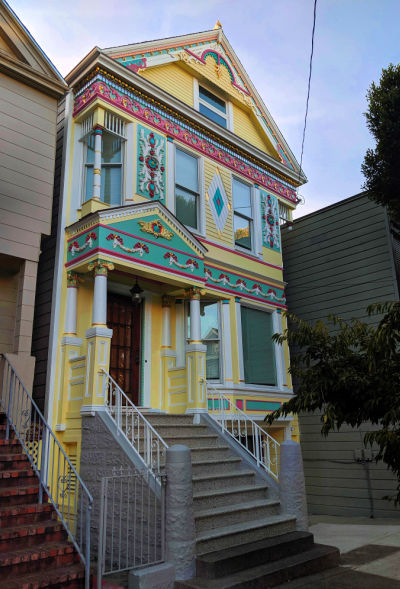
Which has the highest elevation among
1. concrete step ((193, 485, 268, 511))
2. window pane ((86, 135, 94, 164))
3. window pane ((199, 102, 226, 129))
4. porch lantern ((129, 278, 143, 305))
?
window pane ((199, 102, 226, 129))

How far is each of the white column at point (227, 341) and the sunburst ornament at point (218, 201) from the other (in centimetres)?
A: 186

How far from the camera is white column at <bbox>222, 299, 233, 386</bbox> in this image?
10.5 metres

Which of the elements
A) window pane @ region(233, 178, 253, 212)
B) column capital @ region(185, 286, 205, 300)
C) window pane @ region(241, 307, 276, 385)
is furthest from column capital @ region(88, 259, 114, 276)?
window pane @ region(233, 178, 253, 212)

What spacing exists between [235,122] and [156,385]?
745cm

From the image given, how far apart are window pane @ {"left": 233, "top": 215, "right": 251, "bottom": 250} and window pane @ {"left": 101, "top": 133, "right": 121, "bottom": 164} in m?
3.47

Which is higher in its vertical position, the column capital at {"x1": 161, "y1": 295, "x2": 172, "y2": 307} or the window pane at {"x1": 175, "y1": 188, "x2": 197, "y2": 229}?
the window pane at {"x1": 175, "y1": 188, "x2": 197, "y2": 229}

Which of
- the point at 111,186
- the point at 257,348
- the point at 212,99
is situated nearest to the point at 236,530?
the point at 257,348

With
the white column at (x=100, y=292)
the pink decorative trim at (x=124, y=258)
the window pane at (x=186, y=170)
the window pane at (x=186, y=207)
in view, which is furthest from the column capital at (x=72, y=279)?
the window pane at (x=186, y=170)

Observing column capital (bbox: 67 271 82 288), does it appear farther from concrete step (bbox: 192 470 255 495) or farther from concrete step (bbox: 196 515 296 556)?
concrete step (bbox: 196 515 296 556)

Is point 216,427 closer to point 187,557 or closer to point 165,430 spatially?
point 165,430

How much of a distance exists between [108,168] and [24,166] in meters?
1.80

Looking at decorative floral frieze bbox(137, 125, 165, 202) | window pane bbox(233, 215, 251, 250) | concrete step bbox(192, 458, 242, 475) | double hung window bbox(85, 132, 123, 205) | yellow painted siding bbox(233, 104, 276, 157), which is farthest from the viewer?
yellow painted siding bbox(233, 104, 276, 157)

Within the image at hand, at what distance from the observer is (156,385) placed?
952 cm

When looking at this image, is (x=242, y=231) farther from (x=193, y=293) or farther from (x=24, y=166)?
(x=24, y=166)
